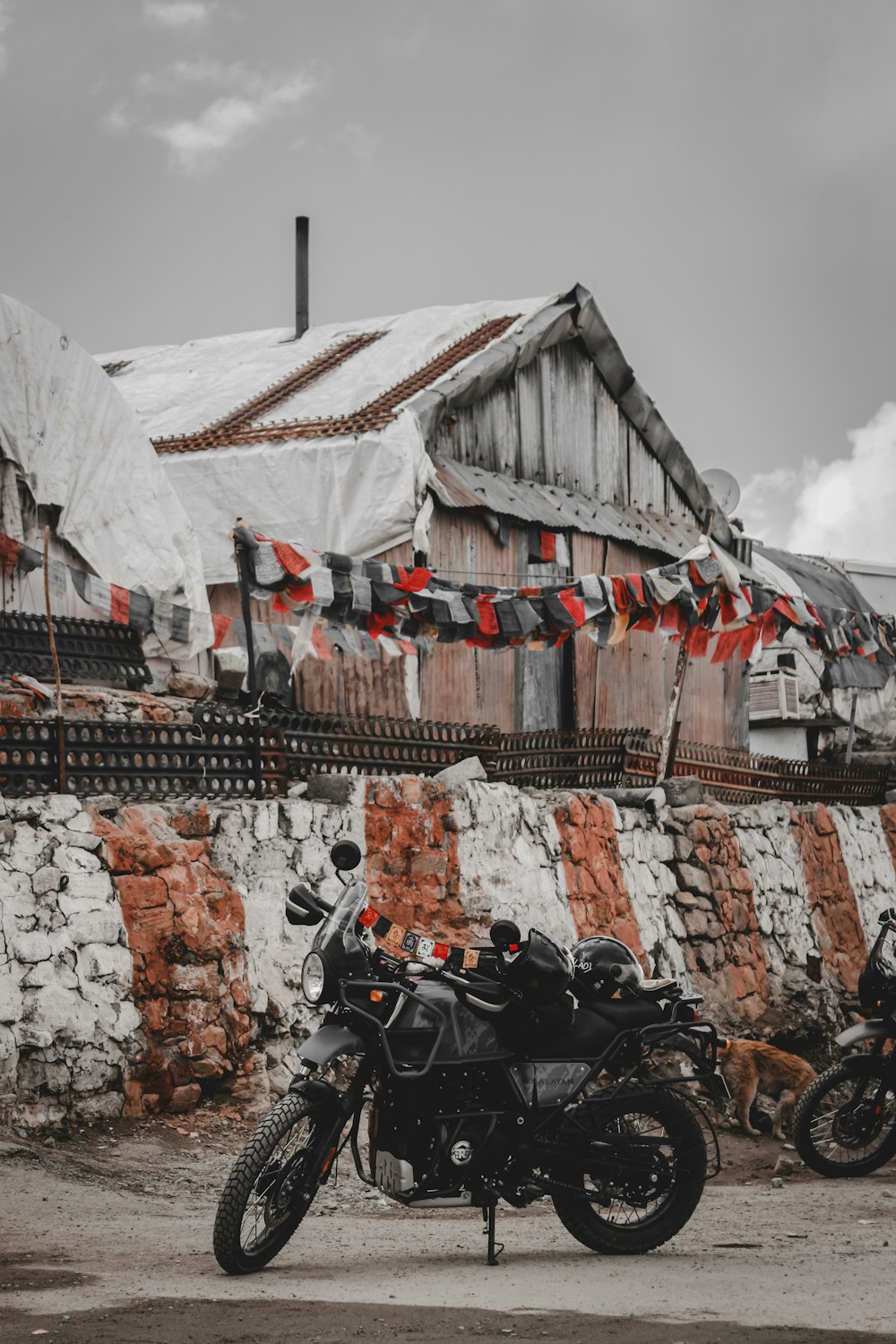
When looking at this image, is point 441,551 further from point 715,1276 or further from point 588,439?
point 715,1276

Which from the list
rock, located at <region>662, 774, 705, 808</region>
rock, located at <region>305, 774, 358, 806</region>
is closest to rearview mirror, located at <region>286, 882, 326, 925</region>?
rock, located at <region>305, 774, 358, 806</region>

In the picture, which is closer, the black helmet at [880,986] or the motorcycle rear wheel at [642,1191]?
the motorcycle rear wheel at [642,1191]

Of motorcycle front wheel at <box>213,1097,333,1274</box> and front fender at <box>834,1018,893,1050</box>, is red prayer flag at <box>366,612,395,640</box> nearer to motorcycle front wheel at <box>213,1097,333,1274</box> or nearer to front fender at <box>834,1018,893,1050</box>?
front fender at <box>834,1018,893,1050</box>

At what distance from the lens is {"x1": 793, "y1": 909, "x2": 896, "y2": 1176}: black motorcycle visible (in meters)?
7.83

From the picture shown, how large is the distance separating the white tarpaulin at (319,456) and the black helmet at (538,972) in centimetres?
939

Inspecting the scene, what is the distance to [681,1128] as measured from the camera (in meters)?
5.92

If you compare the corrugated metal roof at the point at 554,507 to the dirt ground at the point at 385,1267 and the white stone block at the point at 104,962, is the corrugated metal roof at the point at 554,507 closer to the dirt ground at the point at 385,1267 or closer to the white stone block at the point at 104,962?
the white stone block at the point at 104,962

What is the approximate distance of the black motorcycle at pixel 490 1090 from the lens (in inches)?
214

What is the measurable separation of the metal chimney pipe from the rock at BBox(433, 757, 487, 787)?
11.3m

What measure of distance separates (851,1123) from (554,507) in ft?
33.5

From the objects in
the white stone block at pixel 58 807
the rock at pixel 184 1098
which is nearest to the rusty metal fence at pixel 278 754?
the white stone block at pixel 58 807

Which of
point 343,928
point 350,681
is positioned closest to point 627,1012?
point 343,928

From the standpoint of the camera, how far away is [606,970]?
6039 millimetres

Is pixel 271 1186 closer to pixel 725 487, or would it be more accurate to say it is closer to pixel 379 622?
pixel 379 622
